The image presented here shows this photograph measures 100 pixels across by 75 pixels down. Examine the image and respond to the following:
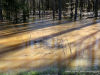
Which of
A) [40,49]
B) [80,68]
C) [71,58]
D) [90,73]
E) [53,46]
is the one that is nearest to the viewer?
[90,73]

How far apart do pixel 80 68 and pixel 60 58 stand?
1015mm

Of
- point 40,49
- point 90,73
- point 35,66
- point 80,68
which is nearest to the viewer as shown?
point 90,73

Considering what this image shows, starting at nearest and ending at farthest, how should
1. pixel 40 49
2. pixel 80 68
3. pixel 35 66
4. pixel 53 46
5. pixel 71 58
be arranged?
1. pixel 80 68
2. pixel 35 66
3. pixel 71 58
4. pixel 40 49
5. pixel 53 46

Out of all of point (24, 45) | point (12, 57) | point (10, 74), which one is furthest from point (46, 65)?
point (24, 45)

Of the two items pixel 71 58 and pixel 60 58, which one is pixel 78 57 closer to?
pixel 71 58

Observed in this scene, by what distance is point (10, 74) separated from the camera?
331 centimetres

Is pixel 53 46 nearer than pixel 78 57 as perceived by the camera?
No

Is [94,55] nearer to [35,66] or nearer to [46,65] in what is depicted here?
[46,65]

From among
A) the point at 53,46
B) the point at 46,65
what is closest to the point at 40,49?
the point at 53,46

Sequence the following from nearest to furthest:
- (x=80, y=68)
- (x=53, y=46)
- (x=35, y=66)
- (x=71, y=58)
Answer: (x=80, y=68) → (x=35, y=66) → (x=71, y=58) → (x=53, y=46)

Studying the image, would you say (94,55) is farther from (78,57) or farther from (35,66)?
(35,66)

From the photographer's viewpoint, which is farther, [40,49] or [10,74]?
[40,49]

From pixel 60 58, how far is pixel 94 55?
48.0 inches

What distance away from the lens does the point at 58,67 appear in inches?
147
